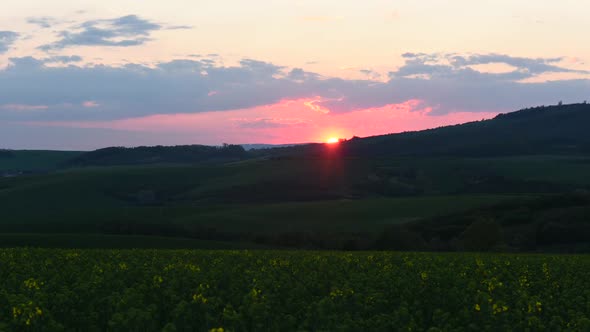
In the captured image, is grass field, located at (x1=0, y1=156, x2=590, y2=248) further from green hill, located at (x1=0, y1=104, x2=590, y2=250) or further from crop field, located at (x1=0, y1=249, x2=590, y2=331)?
crop field, located at (x1=0, y1=249, x2=590, y2=331)

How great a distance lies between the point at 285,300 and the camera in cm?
1438

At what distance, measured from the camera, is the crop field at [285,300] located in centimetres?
1097

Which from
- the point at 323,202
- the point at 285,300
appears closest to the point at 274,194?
the point at 323,202

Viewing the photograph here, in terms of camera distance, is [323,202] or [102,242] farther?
[323,202]

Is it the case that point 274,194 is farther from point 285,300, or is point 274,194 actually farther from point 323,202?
point 285,300

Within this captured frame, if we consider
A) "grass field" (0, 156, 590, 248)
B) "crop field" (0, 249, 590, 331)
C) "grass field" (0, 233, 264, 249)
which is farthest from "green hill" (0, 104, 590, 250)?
"crop field" (0, 249, 590, 331)

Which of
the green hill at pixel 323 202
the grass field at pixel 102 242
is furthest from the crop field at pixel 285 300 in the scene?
the green hill at pixel 323 202

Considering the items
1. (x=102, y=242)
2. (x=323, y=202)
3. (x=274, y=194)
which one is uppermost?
(x=102, y=242)

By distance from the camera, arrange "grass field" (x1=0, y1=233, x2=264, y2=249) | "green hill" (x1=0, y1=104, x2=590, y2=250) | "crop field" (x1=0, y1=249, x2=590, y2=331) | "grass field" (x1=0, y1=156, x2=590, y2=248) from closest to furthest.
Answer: "crop field" (x1=0, y1=249, x2=590, y2=331) < "grass field" (x1=0, y1=233, x2=264, y2=249) < "green hill" (x1=0, y1=104, x2=590, y2=250) < "grass field" (x1=0, y1=156, x2=590, y2=248)

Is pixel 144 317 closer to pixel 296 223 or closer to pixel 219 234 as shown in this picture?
pixel 219 234

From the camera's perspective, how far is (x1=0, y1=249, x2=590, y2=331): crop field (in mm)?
10969

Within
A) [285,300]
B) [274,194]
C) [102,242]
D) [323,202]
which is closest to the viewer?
[285,300]

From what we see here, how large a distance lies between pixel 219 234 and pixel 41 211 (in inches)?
1554

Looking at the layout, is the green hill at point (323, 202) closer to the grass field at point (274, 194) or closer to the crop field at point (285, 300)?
the grass field at point (274, 194)
